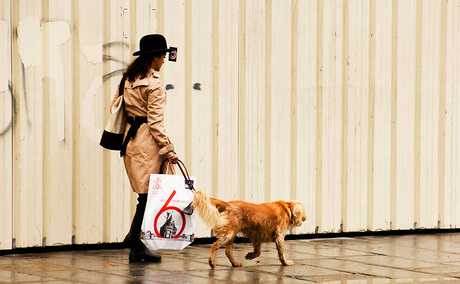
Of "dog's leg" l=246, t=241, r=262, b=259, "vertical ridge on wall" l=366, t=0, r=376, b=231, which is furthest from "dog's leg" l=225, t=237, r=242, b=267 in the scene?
"vertical ridge on wall" l=366, t=0, r=376, b=231

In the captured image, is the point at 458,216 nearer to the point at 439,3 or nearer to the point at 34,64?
the point at 439,3

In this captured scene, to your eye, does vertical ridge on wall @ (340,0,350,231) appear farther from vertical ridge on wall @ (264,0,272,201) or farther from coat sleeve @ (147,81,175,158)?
coat sleeve @ (147,81,175,158)

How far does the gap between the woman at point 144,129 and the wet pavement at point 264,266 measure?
44 cm

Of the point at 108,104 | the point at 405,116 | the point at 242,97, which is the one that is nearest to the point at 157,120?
the point at 108,104

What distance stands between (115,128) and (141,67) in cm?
58

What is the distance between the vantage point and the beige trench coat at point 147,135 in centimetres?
666

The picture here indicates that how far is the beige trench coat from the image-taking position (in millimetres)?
6660

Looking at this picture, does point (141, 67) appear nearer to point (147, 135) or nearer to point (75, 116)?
point (147, 135)

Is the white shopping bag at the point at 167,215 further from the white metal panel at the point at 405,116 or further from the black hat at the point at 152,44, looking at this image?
the white metal panel at the point at 405,116

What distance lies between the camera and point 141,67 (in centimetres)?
685

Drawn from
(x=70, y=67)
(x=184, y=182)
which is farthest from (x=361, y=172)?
(x=70, y=67)

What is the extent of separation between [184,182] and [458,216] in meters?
4.23

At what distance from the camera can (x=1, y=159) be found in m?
7.02

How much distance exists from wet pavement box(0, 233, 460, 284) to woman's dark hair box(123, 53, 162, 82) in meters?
1.63
